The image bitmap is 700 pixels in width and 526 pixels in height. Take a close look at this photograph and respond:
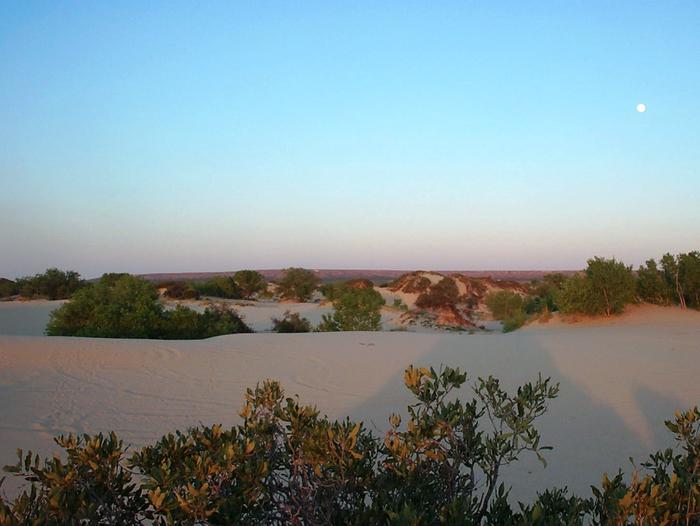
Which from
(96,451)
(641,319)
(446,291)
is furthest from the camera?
(446,291)

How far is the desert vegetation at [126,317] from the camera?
15047 millimetres

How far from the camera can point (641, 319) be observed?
17281 millimetres

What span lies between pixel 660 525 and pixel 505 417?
2.57 ft

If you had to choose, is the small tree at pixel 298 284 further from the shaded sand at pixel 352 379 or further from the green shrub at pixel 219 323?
the shaded sand at pixel 352 379

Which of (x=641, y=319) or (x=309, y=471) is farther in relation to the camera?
(x=641, y=319)

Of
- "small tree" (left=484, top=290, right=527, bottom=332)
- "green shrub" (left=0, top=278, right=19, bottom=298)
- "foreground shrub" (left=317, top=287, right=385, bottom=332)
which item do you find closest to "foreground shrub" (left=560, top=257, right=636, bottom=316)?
"foreground shrub" (left=317, top=287, right=385, bottom=332)

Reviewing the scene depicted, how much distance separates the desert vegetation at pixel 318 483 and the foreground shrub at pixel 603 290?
16210 mm

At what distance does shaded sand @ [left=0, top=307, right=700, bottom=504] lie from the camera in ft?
20.9

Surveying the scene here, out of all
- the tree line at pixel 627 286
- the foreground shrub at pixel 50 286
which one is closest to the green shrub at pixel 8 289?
the foreground shrub at pixel 50 286

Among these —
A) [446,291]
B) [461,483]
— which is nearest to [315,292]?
[446,291]

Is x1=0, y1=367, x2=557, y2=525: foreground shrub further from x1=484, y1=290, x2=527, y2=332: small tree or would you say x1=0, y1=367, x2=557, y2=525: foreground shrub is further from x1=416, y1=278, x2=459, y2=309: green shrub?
x1=416, y1=278, x2=459, y2=309: green shrub

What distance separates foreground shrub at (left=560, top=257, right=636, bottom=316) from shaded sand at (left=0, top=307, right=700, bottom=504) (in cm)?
239

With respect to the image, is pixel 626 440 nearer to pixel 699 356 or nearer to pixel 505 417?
pixel 505 417

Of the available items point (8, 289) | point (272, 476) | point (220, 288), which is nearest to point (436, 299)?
point (220, 288)
